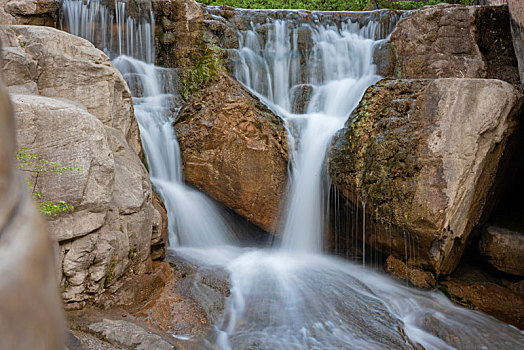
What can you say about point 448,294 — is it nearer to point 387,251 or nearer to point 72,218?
point 387,251

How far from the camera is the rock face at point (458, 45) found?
845 cm

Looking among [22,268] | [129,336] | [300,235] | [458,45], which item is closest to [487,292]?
[300,235]

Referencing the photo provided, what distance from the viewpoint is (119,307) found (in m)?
3.96

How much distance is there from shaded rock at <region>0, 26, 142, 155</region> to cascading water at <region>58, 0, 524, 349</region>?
193 cm

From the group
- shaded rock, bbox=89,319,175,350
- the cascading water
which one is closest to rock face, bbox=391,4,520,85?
the cascading water

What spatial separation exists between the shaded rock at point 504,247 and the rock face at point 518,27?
9.08 ft

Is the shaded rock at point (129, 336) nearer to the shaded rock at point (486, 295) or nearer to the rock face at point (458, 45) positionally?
the shaded rock at point (486, 295)

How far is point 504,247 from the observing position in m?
6.22

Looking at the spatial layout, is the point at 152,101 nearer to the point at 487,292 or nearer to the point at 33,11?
the point at 33,11

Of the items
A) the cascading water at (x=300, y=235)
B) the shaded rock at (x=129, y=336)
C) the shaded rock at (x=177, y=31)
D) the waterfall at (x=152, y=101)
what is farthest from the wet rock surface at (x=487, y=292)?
the shaded rock at (x=177, y=31)

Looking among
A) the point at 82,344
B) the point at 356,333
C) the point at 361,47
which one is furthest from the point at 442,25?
the point at 82,344

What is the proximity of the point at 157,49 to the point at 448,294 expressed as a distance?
7621mm

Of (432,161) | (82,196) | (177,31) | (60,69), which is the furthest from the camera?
(177,31)

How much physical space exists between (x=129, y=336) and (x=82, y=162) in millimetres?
1654
